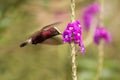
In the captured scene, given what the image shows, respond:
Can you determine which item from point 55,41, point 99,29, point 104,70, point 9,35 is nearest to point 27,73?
point 9,35

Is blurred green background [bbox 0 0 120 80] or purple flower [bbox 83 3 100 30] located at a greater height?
purple flower [bbox 83 3 100 30]

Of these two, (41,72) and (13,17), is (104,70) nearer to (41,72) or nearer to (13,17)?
(41,72)

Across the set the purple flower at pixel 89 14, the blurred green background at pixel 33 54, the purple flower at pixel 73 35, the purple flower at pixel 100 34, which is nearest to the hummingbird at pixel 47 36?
the purple flower at pixel 73 35

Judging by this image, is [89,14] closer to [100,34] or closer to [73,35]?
[100,34]

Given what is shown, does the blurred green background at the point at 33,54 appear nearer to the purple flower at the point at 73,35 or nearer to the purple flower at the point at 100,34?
the purple flower at the point at 100,34

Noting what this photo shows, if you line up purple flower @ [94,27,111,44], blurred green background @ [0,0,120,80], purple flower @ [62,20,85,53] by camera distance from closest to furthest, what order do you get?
purple flower @ [62,20,85,53]
purple flower @ [94,27,111,44]
blurred green background @ [0,0,120,80]

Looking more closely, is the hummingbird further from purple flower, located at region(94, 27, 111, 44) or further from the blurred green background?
the blurred green background

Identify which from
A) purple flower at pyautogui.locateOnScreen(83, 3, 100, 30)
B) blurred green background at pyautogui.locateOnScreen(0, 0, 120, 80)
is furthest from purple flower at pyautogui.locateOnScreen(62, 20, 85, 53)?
purple flower at pyautogui.locateOnScreen(83, 3, 100, 30)

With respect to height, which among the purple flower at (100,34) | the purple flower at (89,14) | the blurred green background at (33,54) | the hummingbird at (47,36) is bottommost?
the blurred green background at (33,54)

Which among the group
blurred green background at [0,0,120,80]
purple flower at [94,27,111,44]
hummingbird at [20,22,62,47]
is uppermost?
hummingbird at [20,22,62,47]
